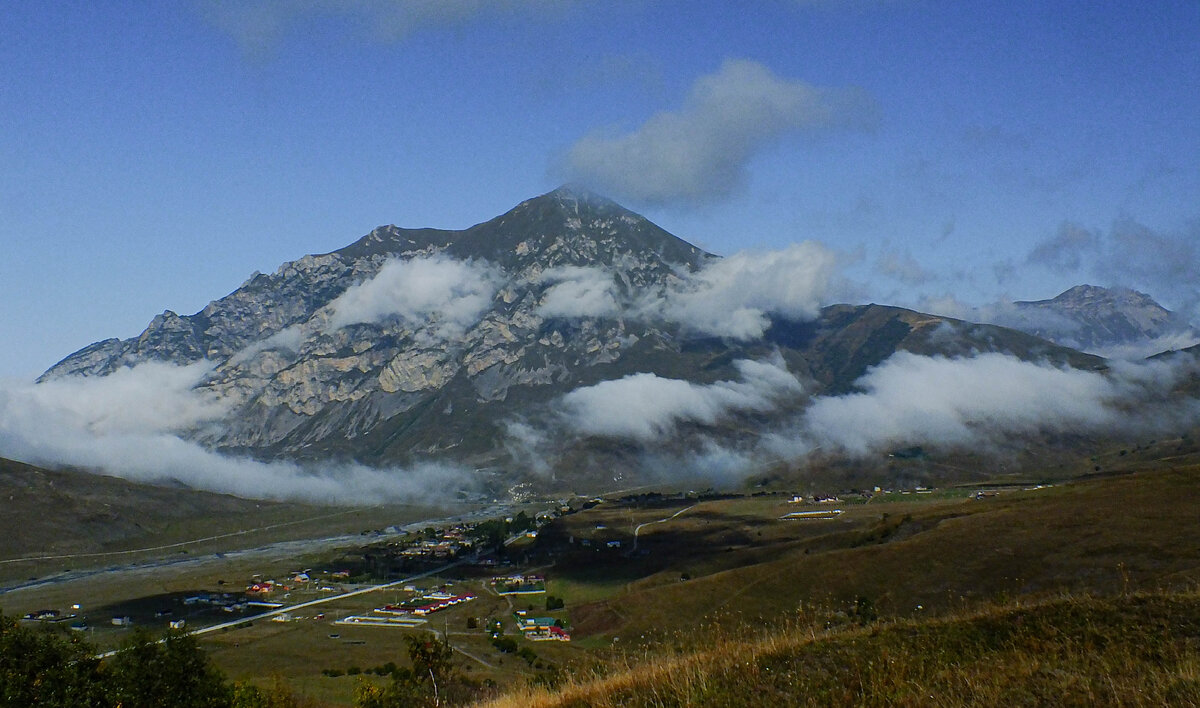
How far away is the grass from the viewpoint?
785 centimetres

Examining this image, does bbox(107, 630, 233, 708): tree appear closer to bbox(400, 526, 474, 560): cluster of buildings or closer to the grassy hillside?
the grassy hillside

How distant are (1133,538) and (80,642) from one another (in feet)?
213

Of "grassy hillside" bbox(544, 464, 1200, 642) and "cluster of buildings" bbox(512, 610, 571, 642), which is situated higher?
"grassy hillside" bbox(544, 464, 1200, 642)

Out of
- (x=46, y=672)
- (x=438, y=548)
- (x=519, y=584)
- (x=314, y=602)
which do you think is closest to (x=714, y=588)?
(x=519, y=584)

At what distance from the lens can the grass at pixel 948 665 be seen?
7.85 m

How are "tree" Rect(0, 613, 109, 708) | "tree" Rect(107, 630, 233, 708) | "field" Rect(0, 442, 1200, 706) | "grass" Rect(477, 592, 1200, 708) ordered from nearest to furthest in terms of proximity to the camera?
"grass" Rect(477, 592, 1200, 708) → "field" Rect(0, 442, 1200, 706) → "tree" Rect(0, 613, 109, 708) → "tree" Rect(107, 630, 233, 708)

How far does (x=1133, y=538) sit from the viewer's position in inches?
2261

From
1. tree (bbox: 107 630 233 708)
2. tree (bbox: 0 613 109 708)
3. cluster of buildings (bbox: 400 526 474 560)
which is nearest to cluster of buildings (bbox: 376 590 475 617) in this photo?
cluster of buildings (bbox: 400 526 474 560)

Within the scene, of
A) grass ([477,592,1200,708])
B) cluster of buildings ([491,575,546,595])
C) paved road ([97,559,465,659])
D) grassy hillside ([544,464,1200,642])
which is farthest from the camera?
cluster of buildings ([491,575,546,595])

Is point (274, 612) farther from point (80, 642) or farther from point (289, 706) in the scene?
point (80, 642)

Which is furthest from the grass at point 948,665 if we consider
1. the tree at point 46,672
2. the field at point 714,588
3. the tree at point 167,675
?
the tree at point 167,675

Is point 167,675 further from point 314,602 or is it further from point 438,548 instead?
point 438,548

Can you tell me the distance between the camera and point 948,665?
30.4 ft

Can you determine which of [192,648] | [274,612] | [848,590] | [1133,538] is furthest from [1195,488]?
[274,612]
